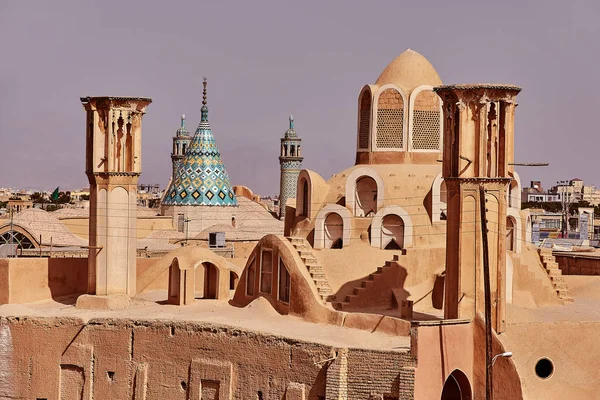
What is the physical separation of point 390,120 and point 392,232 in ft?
10.2

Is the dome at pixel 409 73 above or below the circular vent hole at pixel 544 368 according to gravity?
above

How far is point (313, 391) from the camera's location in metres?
23.7

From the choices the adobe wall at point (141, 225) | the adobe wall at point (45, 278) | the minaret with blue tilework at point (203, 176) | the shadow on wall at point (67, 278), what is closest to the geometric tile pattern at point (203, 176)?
the minaret with blue tilework at point (203, 176)

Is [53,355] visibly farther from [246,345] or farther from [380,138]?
[380,138]

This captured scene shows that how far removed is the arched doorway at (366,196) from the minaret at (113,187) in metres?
5.41

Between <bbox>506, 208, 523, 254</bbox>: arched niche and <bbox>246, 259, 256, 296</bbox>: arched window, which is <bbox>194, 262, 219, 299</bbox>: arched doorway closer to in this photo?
<bbox>246, 259, 256, 296</bbox>: arched window

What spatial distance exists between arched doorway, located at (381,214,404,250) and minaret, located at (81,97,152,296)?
616cm

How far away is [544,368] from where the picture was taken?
79.5ft

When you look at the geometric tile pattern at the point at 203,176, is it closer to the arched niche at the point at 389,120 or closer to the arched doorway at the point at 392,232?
the arched niche at the point at 389,120

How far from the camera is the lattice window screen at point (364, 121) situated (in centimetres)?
3096

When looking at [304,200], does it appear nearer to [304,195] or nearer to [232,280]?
[304,195]

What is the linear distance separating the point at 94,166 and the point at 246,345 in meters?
7.41

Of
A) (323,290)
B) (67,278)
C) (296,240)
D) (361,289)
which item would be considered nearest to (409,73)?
(296,240)

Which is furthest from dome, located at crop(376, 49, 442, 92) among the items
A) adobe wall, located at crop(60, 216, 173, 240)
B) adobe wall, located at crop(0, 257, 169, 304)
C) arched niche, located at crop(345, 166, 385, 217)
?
adobe wall, located at crop(60, 216, 173, 240)
